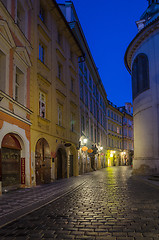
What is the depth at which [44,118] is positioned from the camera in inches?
603

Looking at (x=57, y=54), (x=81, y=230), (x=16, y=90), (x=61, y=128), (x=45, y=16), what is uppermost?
(x=45, y=16)

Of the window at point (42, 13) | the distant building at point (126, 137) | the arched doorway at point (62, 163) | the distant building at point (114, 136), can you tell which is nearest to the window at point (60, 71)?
the window at point (42, 13)

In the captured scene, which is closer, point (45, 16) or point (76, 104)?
point (45, 16)

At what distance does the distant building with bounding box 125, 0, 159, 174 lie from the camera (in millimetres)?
21500

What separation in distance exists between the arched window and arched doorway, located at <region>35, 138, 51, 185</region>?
11835 mm

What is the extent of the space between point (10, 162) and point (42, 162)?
12.0 ft

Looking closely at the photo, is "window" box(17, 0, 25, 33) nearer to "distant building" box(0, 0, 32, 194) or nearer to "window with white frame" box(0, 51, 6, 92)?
"distant building" box(0, 0, 32, 194)

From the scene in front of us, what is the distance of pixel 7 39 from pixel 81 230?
8790 mm

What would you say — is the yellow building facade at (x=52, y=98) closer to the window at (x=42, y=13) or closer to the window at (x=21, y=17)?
the window at (x=42, y=13)

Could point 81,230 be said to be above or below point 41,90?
below

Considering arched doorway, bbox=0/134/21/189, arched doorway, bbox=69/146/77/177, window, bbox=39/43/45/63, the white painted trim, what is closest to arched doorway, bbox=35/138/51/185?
the white painted trim

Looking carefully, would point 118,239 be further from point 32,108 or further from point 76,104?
point 76,104

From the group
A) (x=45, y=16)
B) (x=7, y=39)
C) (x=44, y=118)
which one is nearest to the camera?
(x=7, y=39)

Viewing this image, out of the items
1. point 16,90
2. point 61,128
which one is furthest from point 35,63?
point 61,128
